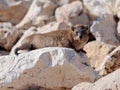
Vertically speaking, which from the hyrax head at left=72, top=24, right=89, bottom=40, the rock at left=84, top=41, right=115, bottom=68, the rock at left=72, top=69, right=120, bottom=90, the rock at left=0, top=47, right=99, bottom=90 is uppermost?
the rock at left=72, top=69, right=120, bottom=90

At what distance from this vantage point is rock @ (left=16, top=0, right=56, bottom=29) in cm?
635

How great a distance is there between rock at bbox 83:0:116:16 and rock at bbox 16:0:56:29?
557 millimetres

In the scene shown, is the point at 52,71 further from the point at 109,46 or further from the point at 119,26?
the point at 119,26

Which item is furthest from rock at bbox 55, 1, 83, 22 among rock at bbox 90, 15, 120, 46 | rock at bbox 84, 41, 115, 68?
rock at bbox 84, 41, 115, 68

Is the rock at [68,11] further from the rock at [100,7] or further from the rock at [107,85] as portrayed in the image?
the rock at [107,85]

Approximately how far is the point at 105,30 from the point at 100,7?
29.4 inches

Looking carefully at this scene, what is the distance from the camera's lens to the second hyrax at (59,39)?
4.99 meters

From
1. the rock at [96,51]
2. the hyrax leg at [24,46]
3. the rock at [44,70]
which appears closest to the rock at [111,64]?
the rock at [44,70]

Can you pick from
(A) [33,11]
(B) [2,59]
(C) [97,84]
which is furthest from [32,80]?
(A) [33,11]

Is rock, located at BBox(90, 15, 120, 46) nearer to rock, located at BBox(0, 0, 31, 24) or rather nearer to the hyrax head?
the hyrax head

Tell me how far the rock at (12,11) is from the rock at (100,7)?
108cm

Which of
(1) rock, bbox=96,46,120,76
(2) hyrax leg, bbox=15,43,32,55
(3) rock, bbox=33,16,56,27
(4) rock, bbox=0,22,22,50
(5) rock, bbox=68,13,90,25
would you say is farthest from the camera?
(3) rock, bbox=33,16,56,27

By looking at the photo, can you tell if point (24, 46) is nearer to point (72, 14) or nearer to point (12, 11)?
point (72, 14)

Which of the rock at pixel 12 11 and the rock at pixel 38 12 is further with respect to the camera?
the rock at pixel 12 11
